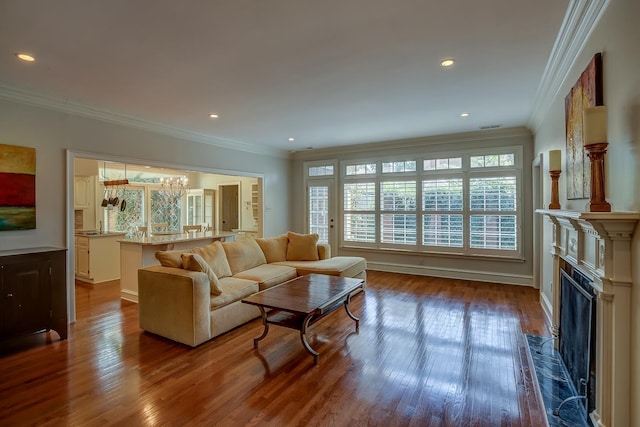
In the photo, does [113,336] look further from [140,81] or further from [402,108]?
[402,108]

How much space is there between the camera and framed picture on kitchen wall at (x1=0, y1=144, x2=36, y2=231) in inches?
129

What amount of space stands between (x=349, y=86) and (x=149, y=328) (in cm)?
335

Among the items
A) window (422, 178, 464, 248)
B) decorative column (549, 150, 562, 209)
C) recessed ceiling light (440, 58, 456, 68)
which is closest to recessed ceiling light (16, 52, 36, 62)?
recessed ceiling light (440, 58, 456, 68)

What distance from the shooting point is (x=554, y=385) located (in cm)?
238

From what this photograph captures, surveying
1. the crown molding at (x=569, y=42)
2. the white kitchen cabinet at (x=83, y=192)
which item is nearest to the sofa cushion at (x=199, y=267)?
the crown molding at (x=569, y=42)

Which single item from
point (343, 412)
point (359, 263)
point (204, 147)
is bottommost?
point (343, 412)

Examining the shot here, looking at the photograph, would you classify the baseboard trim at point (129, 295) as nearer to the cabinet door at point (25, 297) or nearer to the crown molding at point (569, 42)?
the cabinet door at point (25, 297)

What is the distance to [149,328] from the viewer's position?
342cm

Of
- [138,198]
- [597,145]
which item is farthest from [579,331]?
[138,198]

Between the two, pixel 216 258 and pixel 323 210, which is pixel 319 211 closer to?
pixel 323 210

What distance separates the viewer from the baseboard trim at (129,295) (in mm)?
4621

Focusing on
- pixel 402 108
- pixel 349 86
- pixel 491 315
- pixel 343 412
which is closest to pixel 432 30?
pixel 349 86

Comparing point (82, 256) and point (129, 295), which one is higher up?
point (82, 256)

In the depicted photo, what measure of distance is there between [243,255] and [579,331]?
12.3ft
